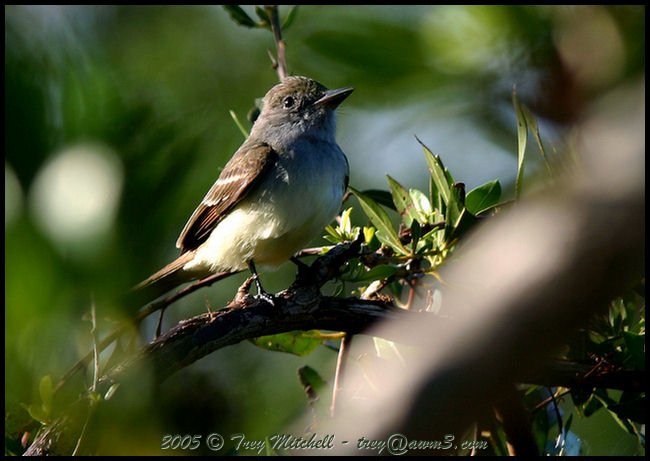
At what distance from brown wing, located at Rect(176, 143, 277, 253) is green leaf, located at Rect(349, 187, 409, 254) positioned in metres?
1.48

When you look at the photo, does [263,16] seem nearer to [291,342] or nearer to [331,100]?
[331,100]

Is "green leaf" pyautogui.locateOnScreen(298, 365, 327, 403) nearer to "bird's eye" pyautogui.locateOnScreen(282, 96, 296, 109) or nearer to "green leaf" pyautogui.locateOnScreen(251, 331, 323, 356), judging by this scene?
"green leaf" pyautogui.locateOnScreen(251, 331, 323, 356)

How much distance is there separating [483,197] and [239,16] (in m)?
1.69

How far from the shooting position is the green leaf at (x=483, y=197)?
3.50 metres

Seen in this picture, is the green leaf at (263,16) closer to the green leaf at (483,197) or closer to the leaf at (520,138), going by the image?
the green leaf at (483,197)

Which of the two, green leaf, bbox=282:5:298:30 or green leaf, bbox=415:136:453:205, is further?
green leaf, bbox=282:5:298:30

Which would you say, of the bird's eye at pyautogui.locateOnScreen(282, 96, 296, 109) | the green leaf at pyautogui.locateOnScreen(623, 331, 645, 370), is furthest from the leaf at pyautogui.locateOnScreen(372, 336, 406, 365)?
the bird's eye at pyautogui.locateOnScreen(282, 96, 296, 109)

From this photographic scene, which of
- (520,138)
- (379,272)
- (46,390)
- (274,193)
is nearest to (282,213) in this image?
(274,193)

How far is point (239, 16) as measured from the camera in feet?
13.7

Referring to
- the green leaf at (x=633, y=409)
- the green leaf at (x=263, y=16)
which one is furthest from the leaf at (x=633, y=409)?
the green leaf at (x=263, y=16)

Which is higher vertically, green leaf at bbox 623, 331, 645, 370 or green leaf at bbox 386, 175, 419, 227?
green leaf at bbox 386, 175, 419, 227

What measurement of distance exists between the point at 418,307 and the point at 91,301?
323cm

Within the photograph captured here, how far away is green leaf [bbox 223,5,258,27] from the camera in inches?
162

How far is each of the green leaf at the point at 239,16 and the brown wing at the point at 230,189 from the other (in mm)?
947
